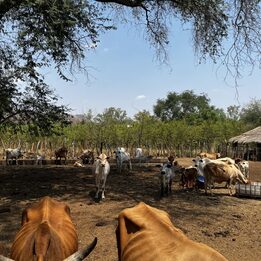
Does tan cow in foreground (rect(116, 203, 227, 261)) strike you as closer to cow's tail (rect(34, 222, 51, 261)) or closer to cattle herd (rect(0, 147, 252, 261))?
cattle herd (rect(0, 147, 252, 261))

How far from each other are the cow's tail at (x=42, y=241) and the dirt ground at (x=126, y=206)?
349 cm

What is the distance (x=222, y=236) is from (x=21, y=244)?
5643 mm

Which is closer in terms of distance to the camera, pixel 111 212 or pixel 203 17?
pixel 111 212

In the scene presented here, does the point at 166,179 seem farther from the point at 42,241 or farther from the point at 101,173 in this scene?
the point at 42,241

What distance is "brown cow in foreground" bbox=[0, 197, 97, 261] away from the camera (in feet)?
16.9

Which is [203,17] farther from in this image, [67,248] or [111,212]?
[67,248]

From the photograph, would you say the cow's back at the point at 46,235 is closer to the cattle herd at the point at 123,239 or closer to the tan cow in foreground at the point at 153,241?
the cattle herd at the point at 123,239

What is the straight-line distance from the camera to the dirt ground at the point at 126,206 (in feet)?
32.2

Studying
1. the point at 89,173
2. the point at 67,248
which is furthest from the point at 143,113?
the point at 67,248

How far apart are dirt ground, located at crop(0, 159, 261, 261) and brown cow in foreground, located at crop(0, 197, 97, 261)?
2.27 metres

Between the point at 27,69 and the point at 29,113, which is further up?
the point at 27,69

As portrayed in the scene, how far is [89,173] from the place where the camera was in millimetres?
19859

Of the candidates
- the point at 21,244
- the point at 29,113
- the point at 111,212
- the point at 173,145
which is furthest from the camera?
the point at 173,145

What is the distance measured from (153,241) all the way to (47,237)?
124 centimetres
